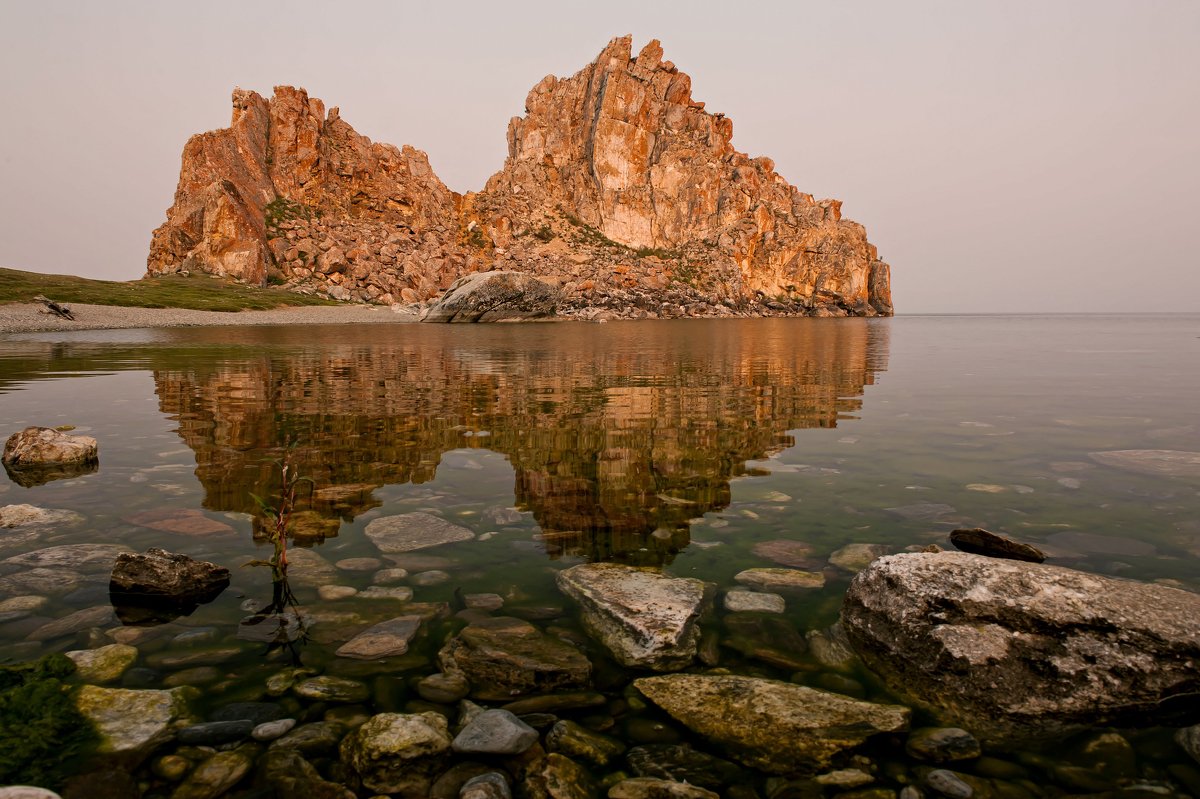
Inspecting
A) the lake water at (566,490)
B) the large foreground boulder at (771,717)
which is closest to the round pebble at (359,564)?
the lake water at (566,490)

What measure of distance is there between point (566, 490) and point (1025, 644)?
5.06 meters

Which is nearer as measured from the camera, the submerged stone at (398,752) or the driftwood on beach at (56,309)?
the submerged stone at (398,752)

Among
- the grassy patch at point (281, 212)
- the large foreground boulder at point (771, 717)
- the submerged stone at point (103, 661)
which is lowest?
the large foreground boulder at point (771, 717)

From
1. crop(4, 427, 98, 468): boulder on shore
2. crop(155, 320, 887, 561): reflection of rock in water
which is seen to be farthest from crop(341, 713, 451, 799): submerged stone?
crop(4, 427, 98, 468): boulder on shore

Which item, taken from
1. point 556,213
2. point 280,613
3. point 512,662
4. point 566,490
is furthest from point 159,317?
point 556,213

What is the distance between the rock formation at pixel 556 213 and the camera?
114 metres

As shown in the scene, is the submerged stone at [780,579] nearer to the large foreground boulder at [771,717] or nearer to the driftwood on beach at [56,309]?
the large foreground boulder at [771,717]

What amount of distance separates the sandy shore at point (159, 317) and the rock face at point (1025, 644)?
6509 centimetres

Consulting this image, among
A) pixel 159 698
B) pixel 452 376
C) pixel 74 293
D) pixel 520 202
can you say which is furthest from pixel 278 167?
pixel 159 698

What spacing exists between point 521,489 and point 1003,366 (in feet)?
89.6

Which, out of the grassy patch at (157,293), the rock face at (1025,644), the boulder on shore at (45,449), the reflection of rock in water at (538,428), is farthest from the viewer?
the grassy patch at (157,293)

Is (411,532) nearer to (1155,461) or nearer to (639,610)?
(639,610)

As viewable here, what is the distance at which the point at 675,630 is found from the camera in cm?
425

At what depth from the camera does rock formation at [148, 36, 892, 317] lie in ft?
375
